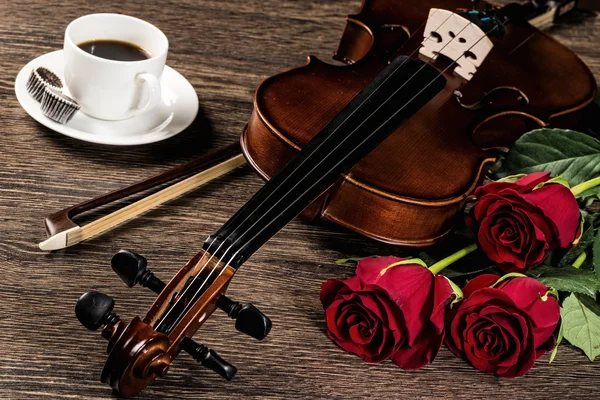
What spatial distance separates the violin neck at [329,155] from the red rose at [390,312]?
94 mm

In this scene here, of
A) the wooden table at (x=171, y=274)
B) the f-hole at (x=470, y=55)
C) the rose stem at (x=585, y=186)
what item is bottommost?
the wooden table at (x=171, y=274)

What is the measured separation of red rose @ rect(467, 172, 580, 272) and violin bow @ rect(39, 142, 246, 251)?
0.30m

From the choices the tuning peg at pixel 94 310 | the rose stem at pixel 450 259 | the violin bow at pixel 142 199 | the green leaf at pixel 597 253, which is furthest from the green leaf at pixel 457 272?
the tuning peg at pixel 94 310

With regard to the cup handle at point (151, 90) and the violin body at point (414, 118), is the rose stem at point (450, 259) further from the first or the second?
the cup handle at point (151, 90)

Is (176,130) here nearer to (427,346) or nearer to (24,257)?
(24,257)

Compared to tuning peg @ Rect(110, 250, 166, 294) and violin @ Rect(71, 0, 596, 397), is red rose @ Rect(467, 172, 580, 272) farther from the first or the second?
tuning peg @ Rect(110, 250, 166, 294)

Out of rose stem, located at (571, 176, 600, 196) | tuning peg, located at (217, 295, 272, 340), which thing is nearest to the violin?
tuning peg, located at (217, 295, 272, 340)

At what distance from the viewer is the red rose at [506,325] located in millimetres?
756

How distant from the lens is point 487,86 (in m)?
1.14

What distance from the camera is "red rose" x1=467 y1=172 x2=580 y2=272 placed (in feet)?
2.65

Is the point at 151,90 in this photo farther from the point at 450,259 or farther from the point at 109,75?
the point at 450,259

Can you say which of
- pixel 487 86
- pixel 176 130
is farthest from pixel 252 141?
pixel 487 86

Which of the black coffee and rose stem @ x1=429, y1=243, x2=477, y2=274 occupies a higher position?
the black coffee

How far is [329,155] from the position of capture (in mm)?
799
